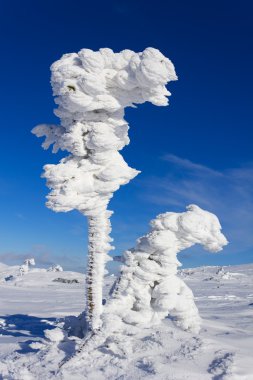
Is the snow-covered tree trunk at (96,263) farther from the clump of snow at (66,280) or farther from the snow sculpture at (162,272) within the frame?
the clump of snow at (66,280)

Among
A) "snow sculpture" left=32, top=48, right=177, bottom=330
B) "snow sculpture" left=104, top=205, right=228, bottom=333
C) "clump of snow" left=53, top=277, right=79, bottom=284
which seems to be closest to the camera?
"snow sculpture" left=32, top=48, right=177, bottom=330

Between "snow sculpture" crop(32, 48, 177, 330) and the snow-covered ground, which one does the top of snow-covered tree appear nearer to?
"snow sculpture" crop(32, 48, 177, 330)

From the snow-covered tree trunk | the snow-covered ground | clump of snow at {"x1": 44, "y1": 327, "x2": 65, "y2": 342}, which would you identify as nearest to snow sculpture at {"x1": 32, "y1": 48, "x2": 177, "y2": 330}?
the snow-covered tree trunk

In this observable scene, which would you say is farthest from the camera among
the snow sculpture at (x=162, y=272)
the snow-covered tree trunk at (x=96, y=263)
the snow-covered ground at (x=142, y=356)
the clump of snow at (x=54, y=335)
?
the snow-covered tree trunk at (x=96, y=263)

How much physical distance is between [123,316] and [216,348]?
1892mm

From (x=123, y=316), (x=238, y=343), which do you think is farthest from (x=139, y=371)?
(x=238, y=343)

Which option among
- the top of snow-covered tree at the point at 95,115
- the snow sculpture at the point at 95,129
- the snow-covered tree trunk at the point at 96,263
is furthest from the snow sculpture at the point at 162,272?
the top of snow-covered tree at the point at 95,115

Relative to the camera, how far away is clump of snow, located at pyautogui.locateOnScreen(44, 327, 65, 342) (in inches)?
341

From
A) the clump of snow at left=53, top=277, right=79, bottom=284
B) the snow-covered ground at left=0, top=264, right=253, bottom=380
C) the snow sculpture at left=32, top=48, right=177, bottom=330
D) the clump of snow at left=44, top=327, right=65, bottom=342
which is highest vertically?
the snow sculpture at left=32, top=48, right=177, bottom=330

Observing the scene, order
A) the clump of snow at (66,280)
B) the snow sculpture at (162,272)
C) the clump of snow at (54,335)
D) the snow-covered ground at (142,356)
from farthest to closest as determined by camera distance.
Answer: the clump of snow at (66,280) < the clump of snow at (54,335) < the snow sculpture at (162,272) < the snow-covered ground at (142,356)

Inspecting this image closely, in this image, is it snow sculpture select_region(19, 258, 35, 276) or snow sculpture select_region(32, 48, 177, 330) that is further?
snow sculpture select_region(19, 258, 35, 276)

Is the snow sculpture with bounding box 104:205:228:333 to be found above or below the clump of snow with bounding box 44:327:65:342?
above

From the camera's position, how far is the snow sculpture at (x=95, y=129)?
325 inches

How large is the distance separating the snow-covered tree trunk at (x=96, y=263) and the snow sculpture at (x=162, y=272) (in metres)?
0.47
